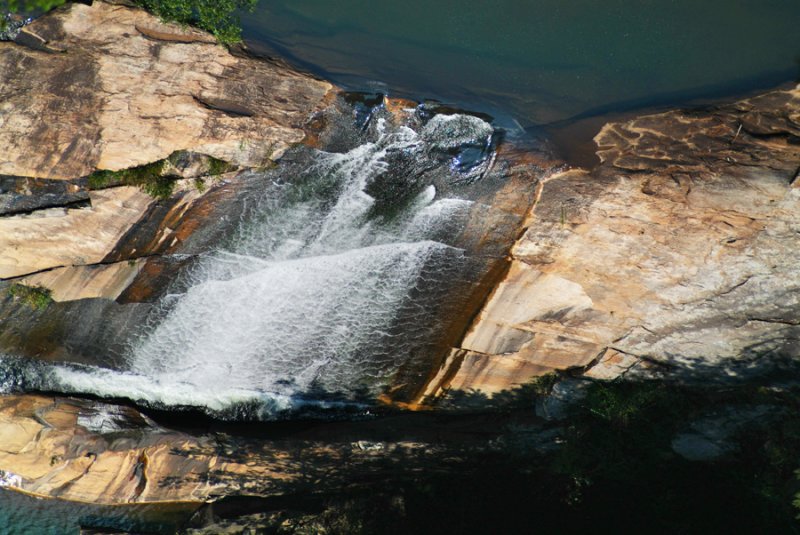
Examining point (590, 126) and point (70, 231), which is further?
point (70, 231)

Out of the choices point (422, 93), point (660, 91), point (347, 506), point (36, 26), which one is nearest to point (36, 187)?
point (36, 26)

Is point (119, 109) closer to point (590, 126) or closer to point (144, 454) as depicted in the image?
point (144, 454)

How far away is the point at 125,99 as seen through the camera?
655 centimetres

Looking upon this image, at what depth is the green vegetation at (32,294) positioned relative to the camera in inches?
301

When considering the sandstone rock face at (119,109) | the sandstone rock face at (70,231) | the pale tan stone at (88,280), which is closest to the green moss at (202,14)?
the sandstone rock face at (119,109)

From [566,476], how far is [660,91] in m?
5.13

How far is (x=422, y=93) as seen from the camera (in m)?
6.92

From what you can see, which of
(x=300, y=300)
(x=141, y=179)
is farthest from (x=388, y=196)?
(x=141, y=179)

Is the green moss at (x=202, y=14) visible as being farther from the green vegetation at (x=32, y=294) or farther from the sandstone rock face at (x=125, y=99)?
the green vegetation at (x=32, y=294)

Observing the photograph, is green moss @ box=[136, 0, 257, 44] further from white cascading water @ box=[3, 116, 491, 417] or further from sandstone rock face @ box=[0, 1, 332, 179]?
white cascading water @ box=[3, 116, 491, 417]

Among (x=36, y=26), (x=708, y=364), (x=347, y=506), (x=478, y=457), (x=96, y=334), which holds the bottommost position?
(x=347, y=506)

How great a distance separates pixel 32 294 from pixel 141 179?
2.39m

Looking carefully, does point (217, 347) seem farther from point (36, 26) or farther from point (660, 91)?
point (660, 91)

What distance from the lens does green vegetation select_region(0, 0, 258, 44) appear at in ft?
21.8
